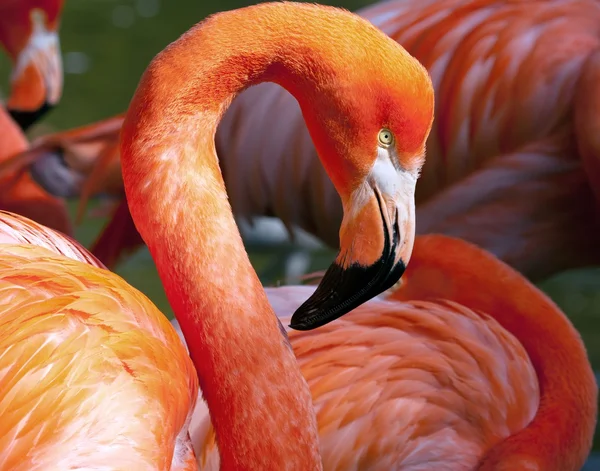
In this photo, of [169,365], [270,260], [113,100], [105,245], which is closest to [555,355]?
[169,365]

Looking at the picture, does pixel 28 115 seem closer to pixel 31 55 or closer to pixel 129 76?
pixel 31 55

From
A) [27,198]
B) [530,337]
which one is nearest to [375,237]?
[530,337]

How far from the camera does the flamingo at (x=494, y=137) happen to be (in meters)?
2.49

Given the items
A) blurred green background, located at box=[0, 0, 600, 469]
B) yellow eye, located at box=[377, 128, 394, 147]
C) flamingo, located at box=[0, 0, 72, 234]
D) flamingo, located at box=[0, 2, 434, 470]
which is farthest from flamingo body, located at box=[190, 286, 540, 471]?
flamingo, located at box=[0, 0, 72, 234]

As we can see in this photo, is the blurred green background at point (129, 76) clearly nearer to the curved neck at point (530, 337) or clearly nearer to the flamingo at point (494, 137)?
the flamingo at point (494, 137)

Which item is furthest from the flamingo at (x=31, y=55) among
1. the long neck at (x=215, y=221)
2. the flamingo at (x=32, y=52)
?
the long neck at (x=215, y=221)

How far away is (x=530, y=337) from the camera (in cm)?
203

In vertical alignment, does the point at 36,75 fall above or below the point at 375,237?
below

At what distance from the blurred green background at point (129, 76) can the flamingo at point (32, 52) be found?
0.48 metres

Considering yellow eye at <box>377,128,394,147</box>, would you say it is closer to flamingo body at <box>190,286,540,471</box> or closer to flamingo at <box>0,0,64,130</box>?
flamingo body at <box>190,286,540,471</box>

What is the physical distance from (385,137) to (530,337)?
739 millimetres

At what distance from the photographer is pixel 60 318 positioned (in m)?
1.37

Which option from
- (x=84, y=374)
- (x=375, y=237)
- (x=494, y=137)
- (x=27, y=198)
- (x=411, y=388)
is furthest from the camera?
(x=27, y=198)

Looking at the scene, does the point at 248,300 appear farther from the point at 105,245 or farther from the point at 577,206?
the point at 105,245
